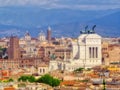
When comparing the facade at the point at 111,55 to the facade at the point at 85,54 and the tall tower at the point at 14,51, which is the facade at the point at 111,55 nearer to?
the facade at the point at 85,54

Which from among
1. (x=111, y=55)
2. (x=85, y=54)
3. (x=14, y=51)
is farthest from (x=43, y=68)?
(x=14, y=51)

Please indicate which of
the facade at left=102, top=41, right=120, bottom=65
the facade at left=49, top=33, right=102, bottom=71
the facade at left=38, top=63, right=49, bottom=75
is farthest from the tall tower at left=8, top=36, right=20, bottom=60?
the facade at left=38, top=63, right=49, bottom=75

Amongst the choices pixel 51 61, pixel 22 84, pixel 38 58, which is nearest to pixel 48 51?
pixel 38 58

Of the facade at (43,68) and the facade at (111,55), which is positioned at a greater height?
the facade at (111,55)

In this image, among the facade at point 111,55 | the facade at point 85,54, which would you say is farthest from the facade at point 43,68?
the facade at point 111,55

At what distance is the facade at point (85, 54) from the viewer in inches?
3332

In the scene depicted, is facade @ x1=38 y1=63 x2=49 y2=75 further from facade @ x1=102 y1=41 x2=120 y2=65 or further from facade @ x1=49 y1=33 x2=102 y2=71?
facade @ x1=102 y1=41 x2=120 y2=65

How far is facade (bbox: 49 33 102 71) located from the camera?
278 ft

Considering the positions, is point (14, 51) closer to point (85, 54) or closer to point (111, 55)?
point (111, 55)

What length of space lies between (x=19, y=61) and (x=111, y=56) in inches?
421

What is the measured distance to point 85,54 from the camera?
289ft

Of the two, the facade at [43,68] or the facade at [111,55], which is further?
the facade at [111,55]

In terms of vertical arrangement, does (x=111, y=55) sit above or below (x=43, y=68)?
above

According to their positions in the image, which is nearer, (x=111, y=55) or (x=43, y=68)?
(x=43, y=68)
